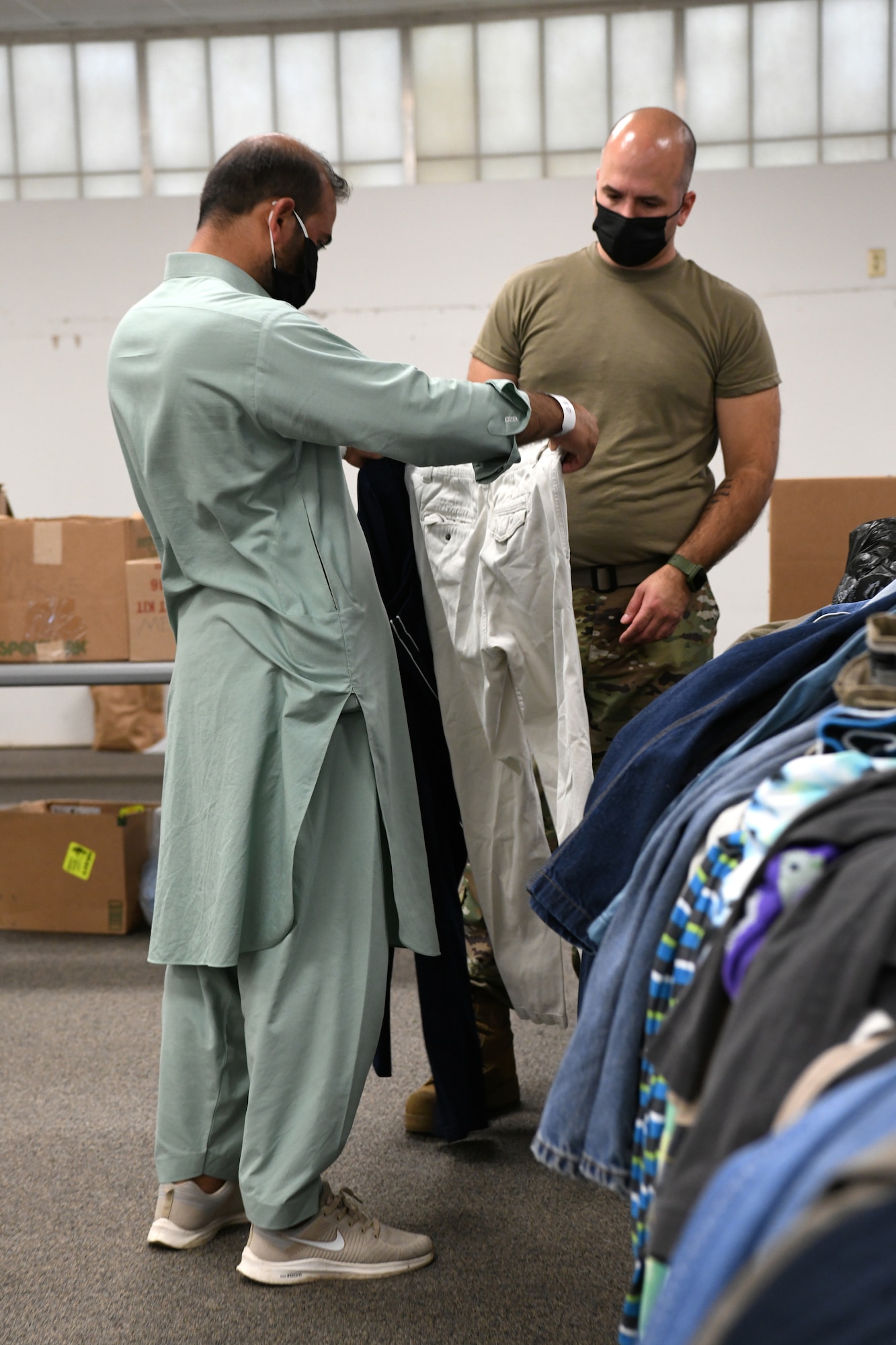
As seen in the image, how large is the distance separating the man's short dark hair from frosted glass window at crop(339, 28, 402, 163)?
14.3ft

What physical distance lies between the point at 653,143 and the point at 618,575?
0.72 metres

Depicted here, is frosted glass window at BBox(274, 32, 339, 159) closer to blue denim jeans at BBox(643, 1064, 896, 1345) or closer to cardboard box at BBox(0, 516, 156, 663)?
cardboard box at BBox(0, 516, 156, 663)

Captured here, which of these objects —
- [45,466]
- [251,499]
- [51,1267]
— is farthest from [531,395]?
[45,466]

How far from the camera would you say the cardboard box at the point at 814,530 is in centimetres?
232

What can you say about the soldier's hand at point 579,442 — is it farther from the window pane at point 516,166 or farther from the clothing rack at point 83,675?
the window pane at point 516,166

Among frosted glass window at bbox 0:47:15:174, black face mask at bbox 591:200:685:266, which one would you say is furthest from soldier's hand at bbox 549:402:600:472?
frosted glass window at bbox 0:47:15:174

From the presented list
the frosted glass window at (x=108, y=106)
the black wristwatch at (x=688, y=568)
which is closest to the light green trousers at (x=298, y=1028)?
the black wristwatch at (x=688, y=568)

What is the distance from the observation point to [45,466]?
223 inches

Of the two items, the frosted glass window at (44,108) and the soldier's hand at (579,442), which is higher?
the frosted glass window at (44,108)

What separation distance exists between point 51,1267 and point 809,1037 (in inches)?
53.5

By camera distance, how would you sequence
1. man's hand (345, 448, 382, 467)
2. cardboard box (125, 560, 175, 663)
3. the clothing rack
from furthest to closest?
cardboard box (125, 560, 175, 663)
the clothing rack
man's hand (345, 448, 382, 467)

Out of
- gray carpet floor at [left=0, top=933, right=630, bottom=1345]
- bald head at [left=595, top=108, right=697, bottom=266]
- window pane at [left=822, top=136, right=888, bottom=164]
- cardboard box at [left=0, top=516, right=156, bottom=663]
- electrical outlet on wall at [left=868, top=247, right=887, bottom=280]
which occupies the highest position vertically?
window pane at [left=822, top=136, right=888, bottom=164]

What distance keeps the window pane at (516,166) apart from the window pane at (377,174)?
41 cm

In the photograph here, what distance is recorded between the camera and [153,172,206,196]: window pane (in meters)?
5.64
